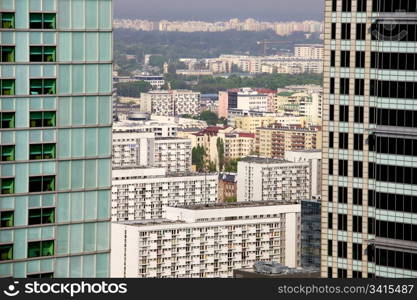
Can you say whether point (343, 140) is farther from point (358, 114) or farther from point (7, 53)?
point (7, 53)

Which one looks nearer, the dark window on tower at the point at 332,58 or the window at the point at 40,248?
the window at the point at 40,248

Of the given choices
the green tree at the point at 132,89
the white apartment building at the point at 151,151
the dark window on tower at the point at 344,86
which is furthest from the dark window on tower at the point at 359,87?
the green tree at the point at 132,89

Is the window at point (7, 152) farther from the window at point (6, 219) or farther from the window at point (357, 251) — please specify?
the window at point (357, 251)

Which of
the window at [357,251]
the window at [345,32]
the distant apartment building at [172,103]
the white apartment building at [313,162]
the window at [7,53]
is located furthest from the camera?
the distant apartment building at [172,103]

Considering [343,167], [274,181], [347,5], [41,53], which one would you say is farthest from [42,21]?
[274,181]

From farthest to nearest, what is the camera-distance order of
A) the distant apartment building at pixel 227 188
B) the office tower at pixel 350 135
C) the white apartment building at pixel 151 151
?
the white apartment building at pixel 151 151 → the distant apartment building at pixel 227 188 → the office tower at pixel 350 135

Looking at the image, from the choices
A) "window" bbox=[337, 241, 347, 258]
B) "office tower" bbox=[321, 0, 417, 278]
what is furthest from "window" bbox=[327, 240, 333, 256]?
"window" bbox=[337, 241, 347, 258]

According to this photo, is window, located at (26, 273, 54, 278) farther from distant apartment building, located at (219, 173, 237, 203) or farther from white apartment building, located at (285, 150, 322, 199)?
distant apartment building, located at (219, 173, 237, 203)

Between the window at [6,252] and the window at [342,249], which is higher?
the window at [6,252]
